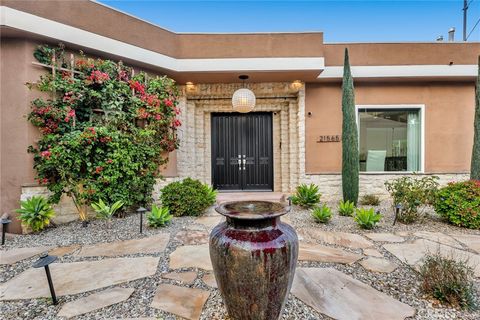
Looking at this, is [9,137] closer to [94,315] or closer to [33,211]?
[33,211]

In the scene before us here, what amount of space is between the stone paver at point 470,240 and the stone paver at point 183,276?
3513mm

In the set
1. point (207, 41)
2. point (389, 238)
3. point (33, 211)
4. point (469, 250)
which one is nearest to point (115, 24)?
point (207, 41)

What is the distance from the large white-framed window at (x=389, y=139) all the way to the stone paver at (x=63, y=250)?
6.24 m

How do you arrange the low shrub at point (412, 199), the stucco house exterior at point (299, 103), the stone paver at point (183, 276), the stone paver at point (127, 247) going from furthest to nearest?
the stucco house exterior at point (299, 103)
the low shrub at point (412, 199)
the stone paver at point (127, 247)
the stone paver at point (183, 276)

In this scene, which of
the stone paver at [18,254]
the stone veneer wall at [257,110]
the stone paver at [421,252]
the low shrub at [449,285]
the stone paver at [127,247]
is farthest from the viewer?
the stone veneer wall at [257,110]

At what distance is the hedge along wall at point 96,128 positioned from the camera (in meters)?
3.73

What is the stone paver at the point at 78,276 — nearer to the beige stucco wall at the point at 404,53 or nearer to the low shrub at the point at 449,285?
the low shrub at the point at 449,285

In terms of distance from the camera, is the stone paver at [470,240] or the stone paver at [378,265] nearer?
the stone paver at [378,265]

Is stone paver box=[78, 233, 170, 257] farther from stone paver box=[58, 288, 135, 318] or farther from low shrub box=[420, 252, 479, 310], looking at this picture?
low shrub box=[420, 252, 479, 310]

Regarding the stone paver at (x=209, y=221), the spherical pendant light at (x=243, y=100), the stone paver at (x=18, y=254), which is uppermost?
the spherical pendant light at (x=243, y=100)

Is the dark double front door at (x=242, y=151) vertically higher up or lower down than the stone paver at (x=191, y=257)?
higher up

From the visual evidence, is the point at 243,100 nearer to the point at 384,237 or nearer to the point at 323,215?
the point at 323,215

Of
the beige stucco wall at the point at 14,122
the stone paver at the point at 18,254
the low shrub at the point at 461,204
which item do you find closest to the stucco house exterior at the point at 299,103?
the beige stucco wall at the point at 14,122

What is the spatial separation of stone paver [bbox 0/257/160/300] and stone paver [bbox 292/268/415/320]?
4.98 ft
